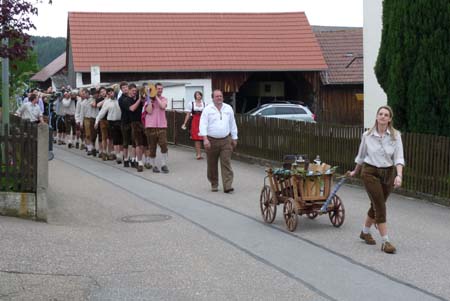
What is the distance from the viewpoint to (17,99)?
36.4m

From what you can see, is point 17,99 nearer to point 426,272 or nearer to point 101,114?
point 101,114

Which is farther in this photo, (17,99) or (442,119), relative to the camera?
(17,99)

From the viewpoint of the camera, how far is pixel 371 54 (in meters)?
25.0

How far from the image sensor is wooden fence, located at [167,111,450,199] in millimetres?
13016

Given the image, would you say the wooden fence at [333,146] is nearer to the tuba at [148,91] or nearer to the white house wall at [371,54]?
the tuba at [148,91]

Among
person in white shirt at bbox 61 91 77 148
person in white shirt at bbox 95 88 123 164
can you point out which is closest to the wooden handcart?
person in white shirt at bbox 95 88 123 164

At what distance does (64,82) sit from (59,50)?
8562cm

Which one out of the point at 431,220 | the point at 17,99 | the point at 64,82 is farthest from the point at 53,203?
the point at 64,82

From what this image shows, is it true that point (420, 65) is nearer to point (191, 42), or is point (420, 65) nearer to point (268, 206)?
point (268, 206)

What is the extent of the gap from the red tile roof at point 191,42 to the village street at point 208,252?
2815 cm

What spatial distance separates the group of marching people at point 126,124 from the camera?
16.9m

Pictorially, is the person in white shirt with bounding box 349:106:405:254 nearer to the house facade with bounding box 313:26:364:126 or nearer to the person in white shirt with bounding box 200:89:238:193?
the person in white shirt with bounding box 200:89:238:193

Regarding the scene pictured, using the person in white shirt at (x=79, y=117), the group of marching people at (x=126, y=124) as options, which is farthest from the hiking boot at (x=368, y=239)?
the person in white shirt at (x=79, y=117)

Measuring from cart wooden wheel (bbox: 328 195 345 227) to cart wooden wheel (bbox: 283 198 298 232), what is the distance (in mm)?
595
